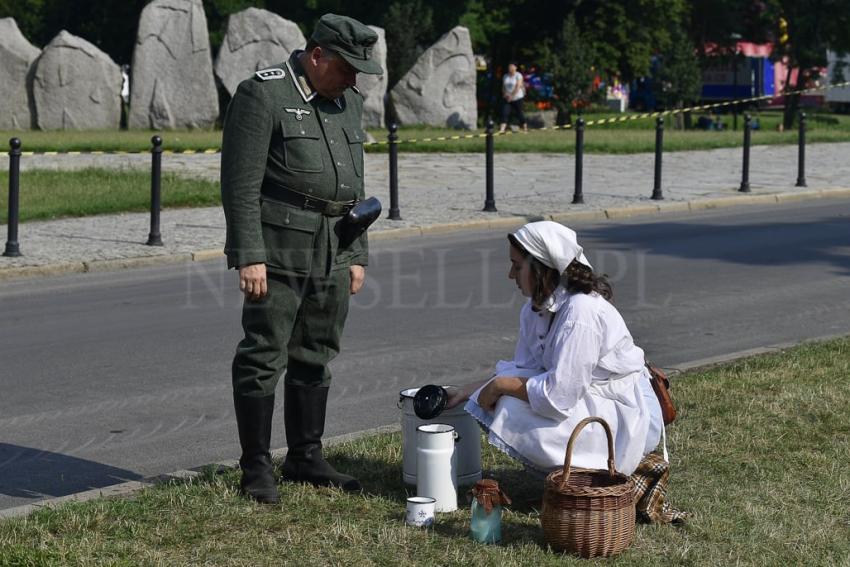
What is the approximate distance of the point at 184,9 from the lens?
112ft

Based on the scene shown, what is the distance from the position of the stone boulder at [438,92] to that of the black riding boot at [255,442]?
30097 millimetres

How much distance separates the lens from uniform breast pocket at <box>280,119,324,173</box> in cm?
559

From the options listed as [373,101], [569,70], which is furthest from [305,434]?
[569,70]

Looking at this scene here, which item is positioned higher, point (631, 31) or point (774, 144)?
point (631, 31)

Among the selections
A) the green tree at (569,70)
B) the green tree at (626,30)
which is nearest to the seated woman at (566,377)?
the green tree at (569,70)

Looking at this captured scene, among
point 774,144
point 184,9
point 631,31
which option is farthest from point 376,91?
point 631,31

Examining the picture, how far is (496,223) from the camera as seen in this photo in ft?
53.9

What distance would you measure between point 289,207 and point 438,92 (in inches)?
1201

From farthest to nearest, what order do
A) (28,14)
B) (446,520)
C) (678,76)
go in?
(28,14)
(678,76)
(446,520)

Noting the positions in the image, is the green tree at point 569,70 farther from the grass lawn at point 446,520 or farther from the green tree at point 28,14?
the grass lawn at point 446,520

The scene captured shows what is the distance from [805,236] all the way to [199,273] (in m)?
6.61

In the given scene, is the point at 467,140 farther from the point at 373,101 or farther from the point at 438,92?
the point at 438,92

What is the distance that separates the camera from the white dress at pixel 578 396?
5.36 metres

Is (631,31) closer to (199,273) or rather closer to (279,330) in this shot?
(199,273)
